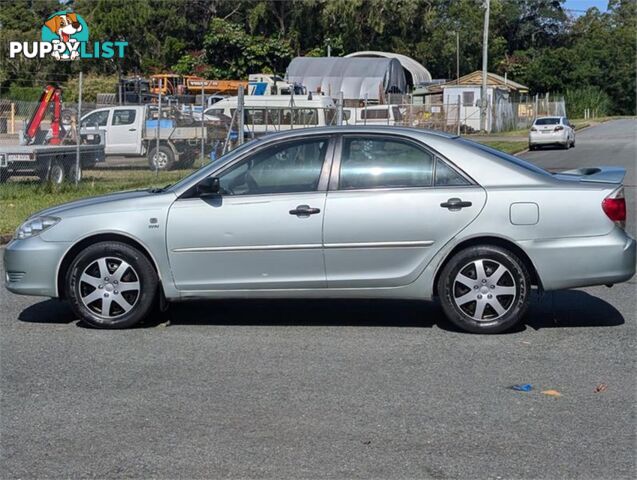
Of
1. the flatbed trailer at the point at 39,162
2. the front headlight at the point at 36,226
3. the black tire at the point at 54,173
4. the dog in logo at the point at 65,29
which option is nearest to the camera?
the front headlight at the point at 36,226

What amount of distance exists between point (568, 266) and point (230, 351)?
2.61 m

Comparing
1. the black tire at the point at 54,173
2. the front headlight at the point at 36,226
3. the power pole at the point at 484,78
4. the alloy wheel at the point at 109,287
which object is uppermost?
the power pole at the point at 484,78

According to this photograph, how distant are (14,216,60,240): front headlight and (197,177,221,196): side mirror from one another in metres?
1.18

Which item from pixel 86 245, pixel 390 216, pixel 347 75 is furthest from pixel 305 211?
pixel 347 75

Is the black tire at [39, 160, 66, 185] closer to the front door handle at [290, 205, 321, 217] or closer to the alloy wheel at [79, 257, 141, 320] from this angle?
the alloy wheel at [79, 257, 141, 320]

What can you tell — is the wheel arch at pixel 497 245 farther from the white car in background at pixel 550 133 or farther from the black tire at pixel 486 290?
the white car in background at pixel 550 133

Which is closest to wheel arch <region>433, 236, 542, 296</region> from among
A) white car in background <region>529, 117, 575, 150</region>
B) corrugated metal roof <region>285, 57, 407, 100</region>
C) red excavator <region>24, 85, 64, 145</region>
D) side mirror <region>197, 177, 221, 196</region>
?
side mirror <region>197, 177, 221, 196</region>

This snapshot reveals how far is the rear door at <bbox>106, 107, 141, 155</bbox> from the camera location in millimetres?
25328

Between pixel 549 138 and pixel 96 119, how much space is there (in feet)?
63.1

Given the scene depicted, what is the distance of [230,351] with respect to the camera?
22.5ft

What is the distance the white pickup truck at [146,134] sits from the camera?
24.3m

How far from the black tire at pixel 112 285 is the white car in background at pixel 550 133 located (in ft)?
106

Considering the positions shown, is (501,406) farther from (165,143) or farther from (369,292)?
(165,143)

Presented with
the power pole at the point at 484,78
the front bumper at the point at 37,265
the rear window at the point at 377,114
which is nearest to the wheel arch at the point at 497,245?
the front bumper at the point at 37,265
